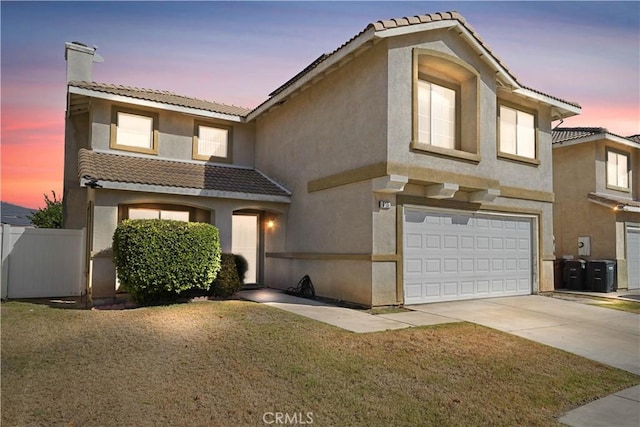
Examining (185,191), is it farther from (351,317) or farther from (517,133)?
(517,133)

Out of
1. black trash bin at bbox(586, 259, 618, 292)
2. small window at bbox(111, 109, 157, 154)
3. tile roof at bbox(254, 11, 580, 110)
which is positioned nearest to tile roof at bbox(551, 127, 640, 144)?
black trash bin at bbox(586, 259, 618, 292)

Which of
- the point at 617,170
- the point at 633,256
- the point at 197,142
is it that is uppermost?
the point at 197,142

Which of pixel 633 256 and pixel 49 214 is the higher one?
pixel 49 214

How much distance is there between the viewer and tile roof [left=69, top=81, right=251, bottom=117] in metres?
14.1

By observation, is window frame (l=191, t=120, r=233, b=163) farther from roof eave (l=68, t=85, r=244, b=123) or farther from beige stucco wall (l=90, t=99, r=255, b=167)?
roof eave (l=68, t=85, r=244, b=123)

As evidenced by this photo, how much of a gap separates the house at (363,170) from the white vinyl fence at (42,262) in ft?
4.75

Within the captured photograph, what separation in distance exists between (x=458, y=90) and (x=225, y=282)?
28.6ft

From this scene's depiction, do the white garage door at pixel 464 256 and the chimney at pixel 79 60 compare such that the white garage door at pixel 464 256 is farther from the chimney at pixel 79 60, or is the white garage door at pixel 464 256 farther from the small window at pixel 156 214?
the chimney at pixel 79 60

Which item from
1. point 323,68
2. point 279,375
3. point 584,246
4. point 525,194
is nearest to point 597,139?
point 584,246

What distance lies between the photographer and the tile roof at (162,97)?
14.1m

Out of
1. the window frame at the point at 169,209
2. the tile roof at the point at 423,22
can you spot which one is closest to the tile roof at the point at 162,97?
the window frame at the point at 169,209

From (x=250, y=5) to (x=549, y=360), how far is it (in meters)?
10.2

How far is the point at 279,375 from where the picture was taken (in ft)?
18.3

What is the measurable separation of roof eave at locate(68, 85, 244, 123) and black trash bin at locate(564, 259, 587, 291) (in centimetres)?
1388
